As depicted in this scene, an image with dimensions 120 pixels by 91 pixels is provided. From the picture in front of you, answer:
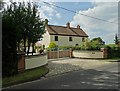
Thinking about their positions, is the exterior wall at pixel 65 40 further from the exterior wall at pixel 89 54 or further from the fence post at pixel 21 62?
the fence post at pixel 21 62

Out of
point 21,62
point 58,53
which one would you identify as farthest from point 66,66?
point 58,53

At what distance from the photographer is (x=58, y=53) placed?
35188 mm

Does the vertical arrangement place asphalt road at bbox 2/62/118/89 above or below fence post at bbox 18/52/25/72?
below

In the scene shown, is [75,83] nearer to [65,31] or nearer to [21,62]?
[21,62]

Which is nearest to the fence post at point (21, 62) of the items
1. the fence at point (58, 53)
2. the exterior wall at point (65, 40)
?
the fence at point (58, 53)

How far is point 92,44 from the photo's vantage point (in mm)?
36031

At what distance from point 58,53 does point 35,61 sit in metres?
15.4

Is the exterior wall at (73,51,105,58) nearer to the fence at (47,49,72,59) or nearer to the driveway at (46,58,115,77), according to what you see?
the fence at (47,49,72,59)

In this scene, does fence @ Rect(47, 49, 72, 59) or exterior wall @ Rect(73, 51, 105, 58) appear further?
exterior wall @ Rect(73, 51, 105, 58)

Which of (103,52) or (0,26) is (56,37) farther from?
(0,26)

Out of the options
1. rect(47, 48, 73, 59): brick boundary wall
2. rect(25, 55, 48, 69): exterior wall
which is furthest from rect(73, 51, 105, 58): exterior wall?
rect(25, 55, 48, 69): exterior wall

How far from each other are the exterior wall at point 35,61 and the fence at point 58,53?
10.7 meters

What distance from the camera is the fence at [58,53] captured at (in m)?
33.5

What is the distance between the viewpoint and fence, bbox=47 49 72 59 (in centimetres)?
3349
